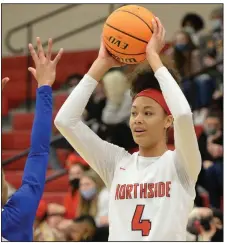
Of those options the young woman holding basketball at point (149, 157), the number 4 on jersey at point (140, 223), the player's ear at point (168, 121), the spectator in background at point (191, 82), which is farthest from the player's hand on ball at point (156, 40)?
the spectator in background at point (191, 82)

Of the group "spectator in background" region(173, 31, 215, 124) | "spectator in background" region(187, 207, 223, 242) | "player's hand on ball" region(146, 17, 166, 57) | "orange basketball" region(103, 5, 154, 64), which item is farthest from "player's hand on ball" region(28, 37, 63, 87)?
"spectator in background" region(173, 31, 215, 124)

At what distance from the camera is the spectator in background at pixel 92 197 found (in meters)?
6.71

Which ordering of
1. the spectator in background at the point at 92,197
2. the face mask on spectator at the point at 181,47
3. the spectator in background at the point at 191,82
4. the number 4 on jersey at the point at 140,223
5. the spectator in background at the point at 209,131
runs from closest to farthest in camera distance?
1. the number 4 on jersey at the point at 140,223
2. the spectator in background at the point at 92,197
3. the spectator in background at the point at 209,131
4. the spectator in background at the point at 191,82
5. the face mask on spectator at the point at 181,47

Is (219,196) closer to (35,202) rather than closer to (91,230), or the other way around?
(91,230)

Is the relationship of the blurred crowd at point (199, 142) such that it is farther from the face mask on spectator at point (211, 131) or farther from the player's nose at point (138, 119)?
the player's nose at point (138, 119)

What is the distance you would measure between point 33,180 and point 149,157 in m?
0.69

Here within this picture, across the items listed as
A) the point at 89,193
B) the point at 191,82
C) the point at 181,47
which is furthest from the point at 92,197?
the point at 181,47

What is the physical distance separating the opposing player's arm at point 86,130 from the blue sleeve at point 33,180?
25 centimetres

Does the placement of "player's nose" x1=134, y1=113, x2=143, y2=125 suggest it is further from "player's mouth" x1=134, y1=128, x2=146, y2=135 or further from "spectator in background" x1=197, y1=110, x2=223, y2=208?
"spectator in background" x1=197, y1=110, x2=223, y2=208

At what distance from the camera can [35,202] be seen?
304 centimetres

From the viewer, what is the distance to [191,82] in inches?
330

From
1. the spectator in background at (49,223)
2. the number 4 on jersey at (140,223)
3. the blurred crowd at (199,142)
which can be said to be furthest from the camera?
the spectator in background at (49,223)

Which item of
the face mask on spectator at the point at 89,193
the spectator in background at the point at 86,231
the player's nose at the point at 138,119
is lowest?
the spectator in background at the point at 86,231

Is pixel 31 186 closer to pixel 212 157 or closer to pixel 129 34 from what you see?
pixel 129 34
